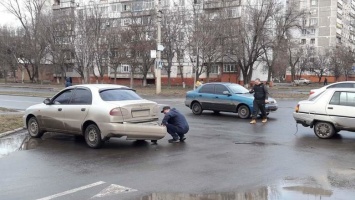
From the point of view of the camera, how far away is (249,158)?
834 centimetres

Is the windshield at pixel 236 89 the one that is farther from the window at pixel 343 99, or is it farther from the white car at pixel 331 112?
the window at pixel 343 99

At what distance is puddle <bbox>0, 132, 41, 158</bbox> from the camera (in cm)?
970

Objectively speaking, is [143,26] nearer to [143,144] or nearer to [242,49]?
[242,49]

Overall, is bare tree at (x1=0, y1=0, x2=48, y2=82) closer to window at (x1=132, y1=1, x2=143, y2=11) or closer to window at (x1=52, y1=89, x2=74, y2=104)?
window at (x1=132, y1=1, x2=143, y2=11)

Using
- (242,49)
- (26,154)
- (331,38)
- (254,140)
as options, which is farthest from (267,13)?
(331,38)

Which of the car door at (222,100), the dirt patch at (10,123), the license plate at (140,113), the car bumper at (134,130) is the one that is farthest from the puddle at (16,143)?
the car door at (222,100)

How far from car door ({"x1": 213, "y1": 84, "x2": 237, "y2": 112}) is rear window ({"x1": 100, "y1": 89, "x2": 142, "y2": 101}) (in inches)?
305

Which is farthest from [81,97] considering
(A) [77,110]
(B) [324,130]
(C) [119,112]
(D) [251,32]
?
(D) [251,32]

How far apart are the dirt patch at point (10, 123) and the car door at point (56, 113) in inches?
94.0

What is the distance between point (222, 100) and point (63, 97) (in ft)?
28.2

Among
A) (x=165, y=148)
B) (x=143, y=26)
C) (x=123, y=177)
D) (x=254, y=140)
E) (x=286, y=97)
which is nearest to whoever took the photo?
(x=123, y=177)

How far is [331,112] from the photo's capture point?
1100 cm

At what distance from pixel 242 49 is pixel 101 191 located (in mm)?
40916

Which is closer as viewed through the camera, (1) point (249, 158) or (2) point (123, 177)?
(2) point (123, 177)
